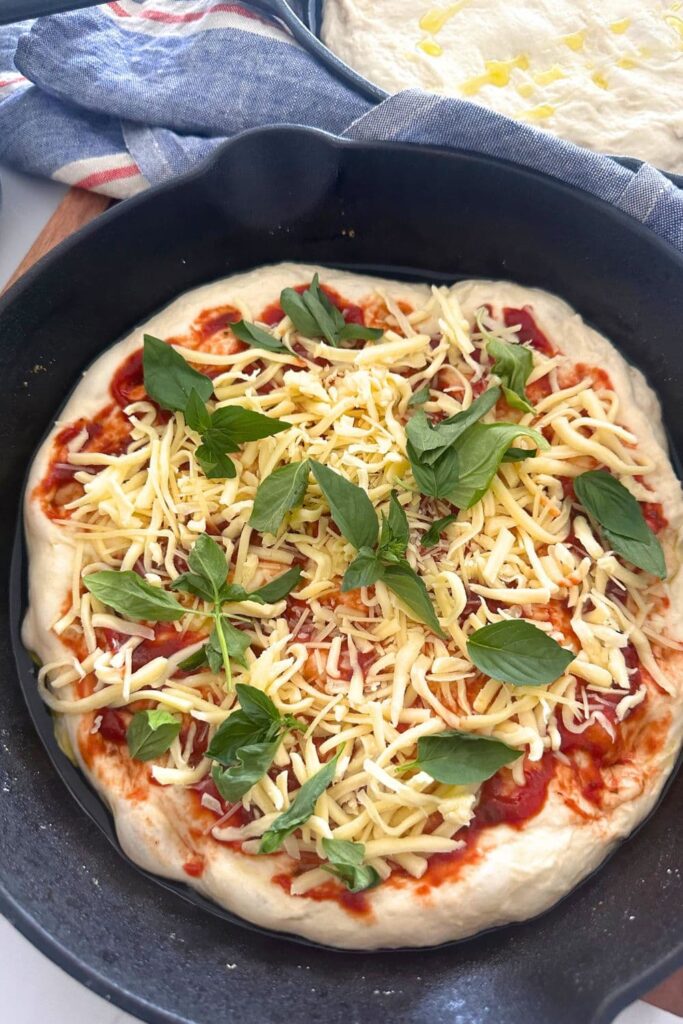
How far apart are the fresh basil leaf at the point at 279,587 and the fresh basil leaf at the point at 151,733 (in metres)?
0.35

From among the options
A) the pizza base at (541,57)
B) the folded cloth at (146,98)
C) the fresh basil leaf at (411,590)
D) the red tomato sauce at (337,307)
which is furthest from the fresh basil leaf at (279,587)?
the pizza base at (541,57)

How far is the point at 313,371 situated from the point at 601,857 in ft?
4.61

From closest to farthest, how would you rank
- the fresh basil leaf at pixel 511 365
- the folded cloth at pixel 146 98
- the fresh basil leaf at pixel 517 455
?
the fresh basil leaf at pixel 517 455, the fresh basil leaf at pixel 511 365, the folded cloth at pixel 146 98

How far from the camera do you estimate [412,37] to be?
10.2ft

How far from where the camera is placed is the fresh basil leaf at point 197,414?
7.05 feet

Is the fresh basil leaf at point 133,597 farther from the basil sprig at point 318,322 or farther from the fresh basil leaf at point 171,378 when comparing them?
the basil sprig at point 318,322

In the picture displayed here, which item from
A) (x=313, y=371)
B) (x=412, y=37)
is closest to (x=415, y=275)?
(x=313, y=371)

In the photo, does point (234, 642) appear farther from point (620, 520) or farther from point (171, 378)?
point (620, 520)

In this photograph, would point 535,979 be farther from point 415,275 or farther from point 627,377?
point 415,275

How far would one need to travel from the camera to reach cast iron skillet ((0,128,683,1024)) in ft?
6.14

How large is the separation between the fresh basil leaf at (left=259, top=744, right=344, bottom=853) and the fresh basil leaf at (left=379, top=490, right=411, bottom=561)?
19.7 inches

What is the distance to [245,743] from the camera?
1.88 meters

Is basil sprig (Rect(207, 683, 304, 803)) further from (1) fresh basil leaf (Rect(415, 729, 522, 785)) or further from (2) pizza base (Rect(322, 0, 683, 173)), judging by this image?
(2) pizza base (Rect(322, 0, 683, 173))

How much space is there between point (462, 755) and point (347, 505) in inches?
24.1
